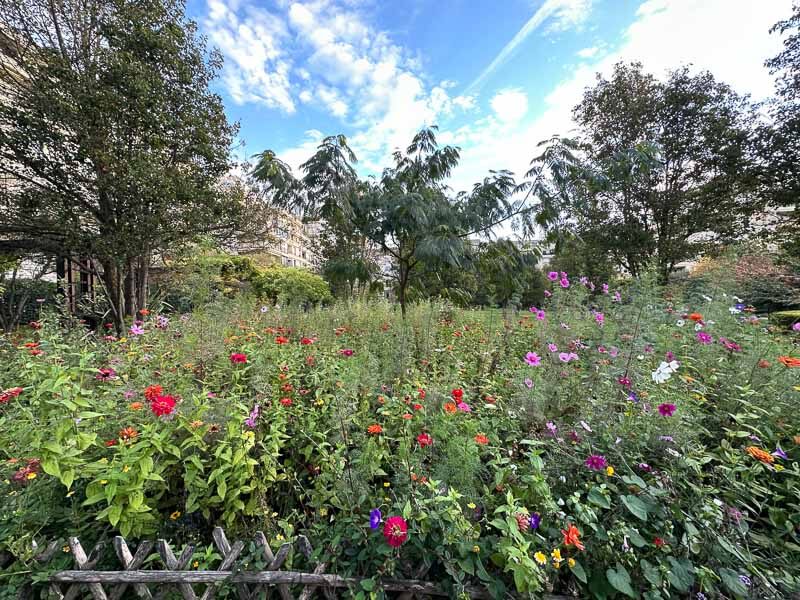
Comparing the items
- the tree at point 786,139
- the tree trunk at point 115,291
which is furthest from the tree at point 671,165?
the tree trunk at point 115,291

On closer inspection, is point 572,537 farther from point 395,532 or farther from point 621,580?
point 395,532

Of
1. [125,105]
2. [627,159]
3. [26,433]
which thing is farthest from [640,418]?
[125,105]

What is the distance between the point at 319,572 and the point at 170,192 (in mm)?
5324

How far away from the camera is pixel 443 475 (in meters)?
1.20

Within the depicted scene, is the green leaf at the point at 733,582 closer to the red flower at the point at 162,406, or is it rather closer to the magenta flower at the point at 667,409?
the magenta flower at the point at 667,409

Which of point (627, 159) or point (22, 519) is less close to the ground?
point (627, 159)

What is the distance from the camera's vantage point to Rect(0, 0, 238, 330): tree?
4047 mm

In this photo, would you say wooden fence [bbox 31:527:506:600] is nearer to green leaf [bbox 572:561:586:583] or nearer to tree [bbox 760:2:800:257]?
green leaf [bbox 572:561:586:583]

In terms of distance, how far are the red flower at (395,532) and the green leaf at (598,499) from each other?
0.65 m

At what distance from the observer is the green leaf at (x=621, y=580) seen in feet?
3.04

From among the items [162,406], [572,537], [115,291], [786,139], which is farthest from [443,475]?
[786,139]

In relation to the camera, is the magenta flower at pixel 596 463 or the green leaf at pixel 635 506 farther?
the magenta flower at pixel 596 463

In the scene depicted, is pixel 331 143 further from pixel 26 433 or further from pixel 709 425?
pixel 709 425

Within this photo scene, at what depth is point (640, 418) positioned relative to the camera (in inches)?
56.1
